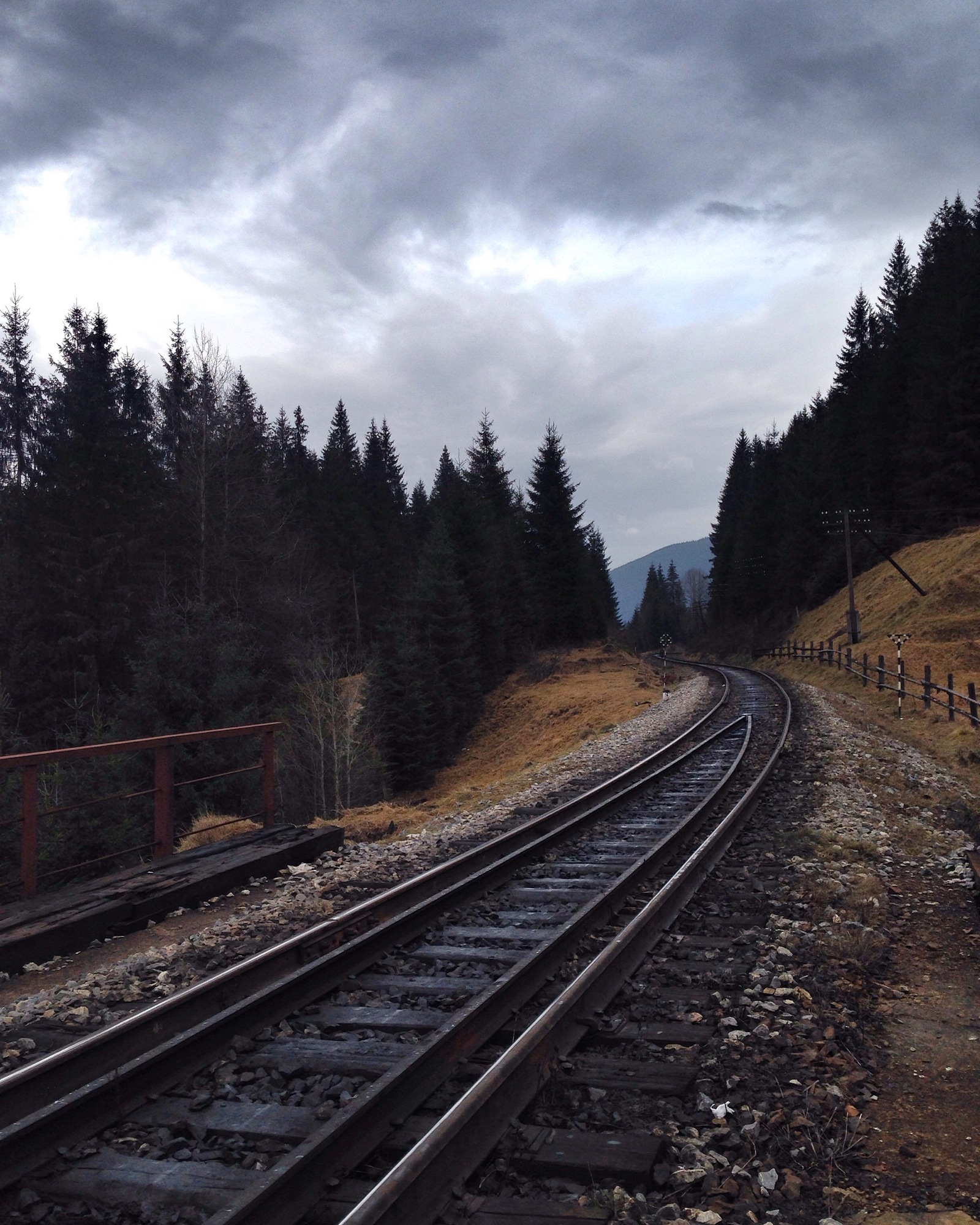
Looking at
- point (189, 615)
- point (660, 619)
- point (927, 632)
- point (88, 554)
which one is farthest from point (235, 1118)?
point (660, 619)

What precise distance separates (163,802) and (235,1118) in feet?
16.7

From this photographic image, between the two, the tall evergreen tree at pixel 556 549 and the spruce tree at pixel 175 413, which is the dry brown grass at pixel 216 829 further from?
the tall evergreen tree at pixel 556 549

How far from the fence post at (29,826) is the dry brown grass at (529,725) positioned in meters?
5.05

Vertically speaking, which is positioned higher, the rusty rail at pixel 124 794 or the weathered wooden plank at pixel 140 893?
the rusty rail at pixel 124 794

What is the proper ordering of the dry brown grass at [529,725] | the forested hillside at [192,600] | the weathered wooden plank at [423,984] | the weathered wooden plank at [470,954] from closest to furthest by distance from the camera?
the weathered wooden plank at [423,984] < the weathered wooden plank at [470,954] < the dry brown grass at [529,725] < the forested hillside at [192,600]

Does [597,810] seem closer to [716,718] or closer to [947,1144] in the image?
[947,1144]

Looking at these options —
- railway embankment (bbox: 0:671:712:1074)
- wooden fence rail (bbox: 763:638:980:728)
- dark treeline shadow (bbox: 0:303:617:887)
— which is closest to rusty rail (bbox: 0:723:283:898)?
railway embankment (bbox: 0:671:712:1074)

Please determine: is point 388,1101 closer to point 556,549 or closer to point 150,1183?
point 150,1183

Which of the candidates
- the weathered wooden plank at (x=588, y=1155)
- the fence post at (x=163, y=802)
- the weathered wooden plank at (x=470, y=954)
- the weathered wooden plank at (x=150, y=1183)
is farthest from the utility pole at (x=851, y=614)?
the weathered wooden plank at (x=150, y=1183)

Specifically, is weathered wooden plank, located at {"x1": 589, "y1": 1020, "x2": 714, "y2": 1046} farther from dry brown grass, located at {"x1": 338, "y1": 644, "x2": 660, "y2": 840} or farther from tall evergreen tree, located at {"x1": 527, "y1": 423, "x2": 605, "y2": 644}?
tall evergreen tree, located at {"x1": 527, "y1": 423, "x2": 605, "y2": 644}

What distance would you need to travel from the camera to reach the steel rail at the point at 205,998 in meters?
3.99

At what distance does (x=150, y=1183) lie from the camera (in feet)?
10.8

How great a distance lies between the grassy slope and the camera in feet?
64.0

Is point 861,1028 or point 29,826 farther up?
point 29,826
